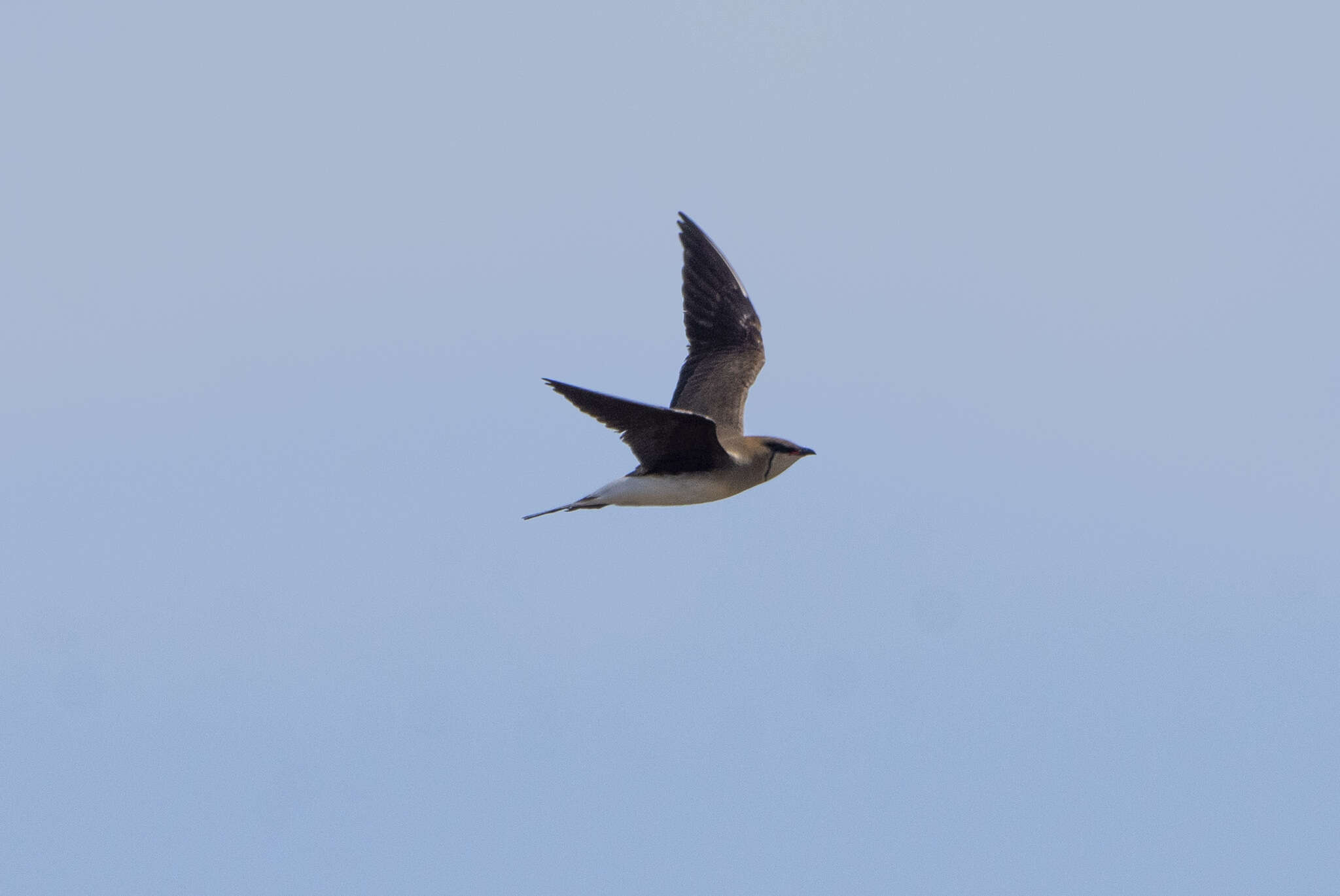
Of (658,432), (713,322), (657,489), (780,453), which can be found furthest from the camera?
(713,322)

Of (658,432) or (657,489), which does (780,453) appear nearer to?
(657,489)

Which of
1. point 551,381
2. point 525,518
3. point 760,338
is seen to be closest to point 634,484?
point 525,518

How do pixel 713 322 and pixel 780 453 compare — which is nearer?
pixel 780 453

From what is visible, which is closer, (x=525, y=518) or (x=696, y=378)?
(x=525, y=518)

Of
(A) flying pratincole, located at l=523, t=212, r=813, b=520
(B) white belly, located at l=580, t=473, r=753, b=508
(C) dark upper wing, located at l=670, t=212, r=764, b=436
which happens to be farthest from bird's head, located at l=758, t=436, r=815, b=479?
(C) dark upper wing, located at l=670, t=212, r=764, b=436

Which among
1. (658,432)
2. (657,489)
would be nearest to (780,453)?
(657,489)

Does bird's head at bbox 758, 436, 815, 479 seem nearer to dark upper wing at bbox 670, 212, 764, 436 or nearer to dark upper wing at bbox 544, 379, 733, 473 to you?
dark upper wing at bbox 544, 379, 733, 473

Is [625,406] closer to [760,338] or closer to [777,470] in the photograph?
[777,470]
